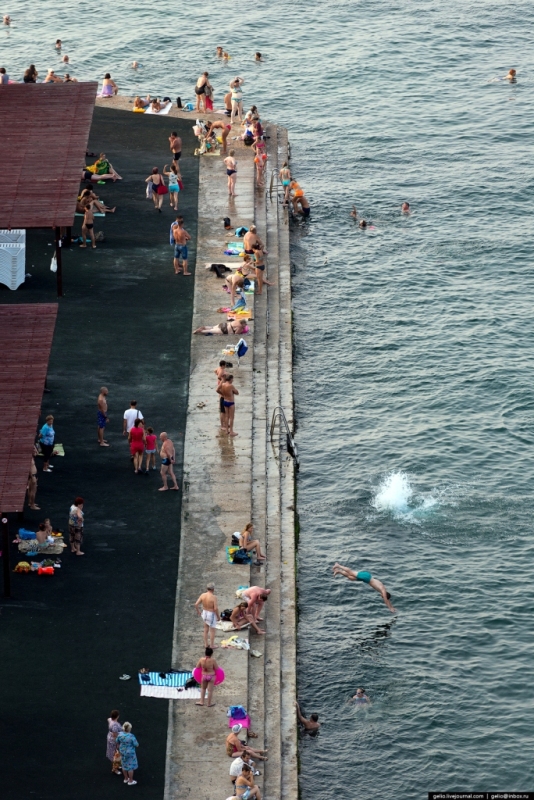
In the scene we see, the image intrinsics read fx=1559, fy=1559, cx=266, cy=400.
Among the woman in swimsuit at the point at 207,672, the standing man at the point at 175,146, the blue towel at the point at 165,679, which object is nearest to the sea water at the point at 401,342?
the woman in swimsuit at the point at 207,672

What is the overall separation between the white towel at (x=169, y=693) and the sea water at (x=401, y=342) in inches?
126

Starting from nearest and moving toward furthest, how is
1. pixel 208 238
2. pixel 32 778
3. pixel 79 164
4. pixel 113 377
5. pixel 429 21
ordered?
pixel 32 778 < pixel 113 377 < pixel 79 164 < pixel 208 238 < pixel 429 21

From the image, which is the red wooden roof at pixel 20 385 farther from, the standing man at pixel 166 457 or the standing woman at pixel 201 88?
the standing woman at pixel 201 88

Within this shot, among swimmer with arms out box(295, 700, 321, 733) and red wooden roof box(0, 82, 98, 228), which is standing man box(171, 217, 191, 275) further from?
swimmer with arms out box(295, 700, 321, 733)

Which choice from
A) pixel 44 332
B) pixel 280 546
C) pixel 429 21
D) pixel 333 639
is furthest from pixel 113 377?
pixel 429 21

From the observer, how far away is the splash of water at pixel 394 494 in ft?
143

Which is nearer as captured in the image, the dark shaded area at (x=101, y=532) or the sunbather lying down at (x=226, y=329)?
the dark shaded area at (x=101, y=532)

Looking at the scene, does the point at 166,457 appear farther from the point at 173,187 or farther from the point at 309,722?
the point at 173,187

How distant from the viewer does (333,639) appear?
38.5 m

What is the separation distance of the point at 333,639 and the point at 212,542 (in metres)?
3.86

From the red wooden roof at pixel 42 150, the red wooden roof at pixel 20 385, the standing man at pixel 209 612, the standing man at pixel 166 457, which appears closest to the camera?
the standing man at pixel 209 612

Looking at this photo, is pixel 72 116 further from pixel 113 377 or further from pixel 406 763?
pixel 406 763

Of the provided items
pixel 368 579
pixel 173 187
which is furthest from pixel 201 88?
pixel 368 579

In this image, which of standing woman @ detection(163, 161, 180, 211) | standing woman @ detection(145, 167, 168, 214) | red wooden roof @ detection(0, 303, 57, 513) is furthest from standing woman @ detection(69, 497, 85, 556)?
standing woman @ detection(163, 161, 180, 211)
